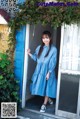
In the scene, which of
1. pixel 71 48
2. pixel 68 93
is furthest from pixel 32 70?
pixel 71 48

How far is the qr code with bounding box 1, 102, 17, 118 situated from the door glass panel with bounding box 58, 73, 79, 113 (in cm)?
100

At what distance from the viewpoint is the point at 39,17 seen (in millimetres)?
5480

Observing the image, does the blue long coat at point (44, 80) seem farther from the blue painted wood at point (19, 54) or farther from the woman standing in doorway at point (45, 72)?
the blue painted wood at point (19, 54)

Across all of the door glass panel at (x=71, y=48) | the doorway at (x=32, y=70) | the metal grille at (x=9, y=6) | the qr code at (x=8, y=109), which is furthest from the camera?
the doorway at (x=32, y=70)

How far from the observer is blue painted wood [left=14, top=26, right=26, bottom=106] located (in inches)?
231

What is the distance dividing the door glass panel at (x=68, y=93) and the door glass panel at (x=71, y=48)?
22cm

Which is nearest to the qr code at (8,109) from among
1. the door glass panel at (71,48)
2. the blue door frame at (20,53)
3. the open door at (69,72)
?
the blue door frame at (20,53)

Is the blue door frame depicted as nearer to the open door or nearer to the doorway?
the doorway

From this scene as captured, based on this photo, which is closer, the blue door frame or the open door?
the open door

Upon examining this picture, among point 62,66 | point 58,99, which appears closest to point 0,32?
point 62,66

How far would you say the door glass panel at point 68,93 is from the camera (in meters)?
5.47

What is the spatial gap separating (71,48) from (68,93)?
966 mm

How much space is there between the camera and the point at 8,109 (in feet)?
18.2

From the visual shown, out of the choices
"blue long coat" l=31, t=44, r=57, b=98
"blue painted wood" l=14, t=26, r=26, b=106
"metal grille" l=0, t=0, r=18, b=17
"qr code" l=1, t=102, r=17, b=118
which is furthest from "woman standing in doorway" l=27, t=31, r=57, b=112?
"metal grille" l=0, t=0, r=18, b=17
